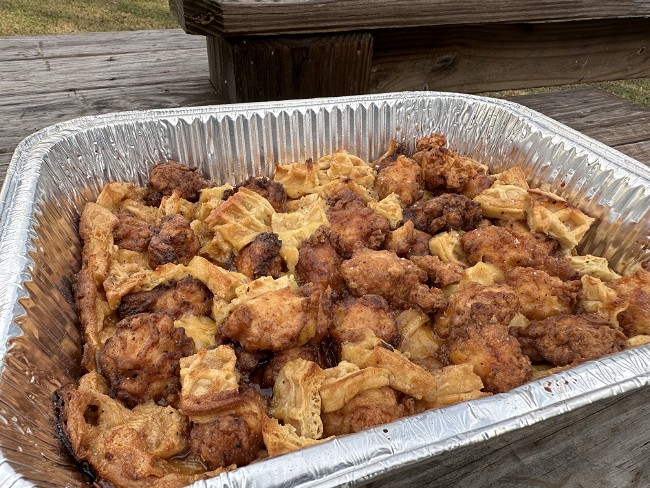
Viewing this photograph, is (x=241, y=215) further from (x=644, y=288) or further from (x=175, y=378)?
(x=644, y=288)

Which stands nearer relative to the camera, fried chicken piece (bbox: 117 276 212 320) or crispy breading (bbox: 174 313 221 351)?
crispy breading (bbox: 174 313 221 351)

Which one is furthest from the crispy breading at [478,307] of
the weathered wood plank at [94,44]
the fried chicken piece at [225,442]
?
the weathered wood plank at [94,44]

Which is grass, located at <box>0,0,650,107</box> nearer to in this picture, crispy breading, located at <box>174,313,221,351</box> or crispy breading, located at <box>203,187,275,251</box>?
crispy breading, located at <box>203,187,275,251</box>

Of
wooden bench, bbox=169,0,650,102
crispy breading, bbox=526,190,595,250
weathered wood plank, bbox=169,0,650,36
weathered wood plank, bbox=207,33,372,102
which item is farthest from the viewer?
weathered wood plank, bbox=207,33,372,102

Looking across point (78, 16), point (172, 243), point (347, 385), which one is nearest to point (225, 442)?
point (347, 385)

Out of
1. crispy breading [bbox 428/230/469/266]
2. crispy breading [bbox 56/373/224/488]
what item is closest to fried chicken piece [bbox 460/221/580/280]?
crispy breading [bbox 428/230/469/266]

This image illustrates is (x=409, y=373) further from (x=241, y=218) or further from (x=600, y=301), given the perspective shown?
(x=241, y=218)
